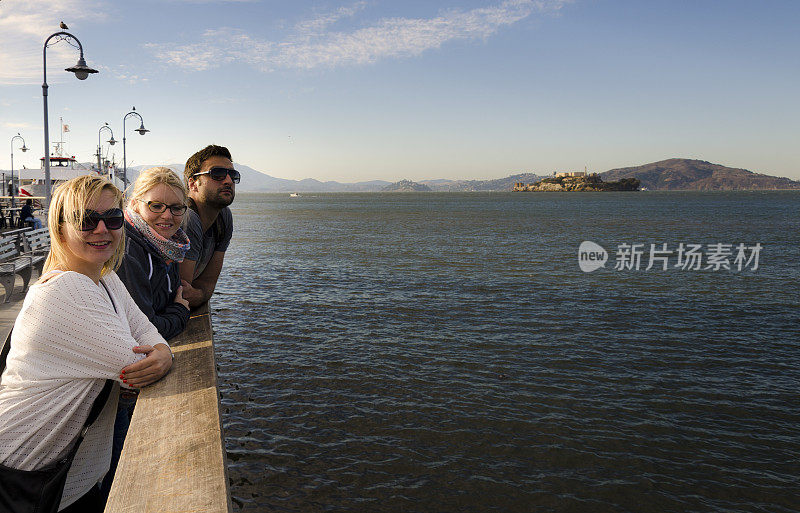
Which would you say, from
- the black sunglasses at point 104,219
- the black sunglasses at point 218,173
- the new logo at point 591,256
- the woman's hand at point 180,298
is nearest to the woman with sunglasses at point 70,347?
the black sunglasses at point 104,219

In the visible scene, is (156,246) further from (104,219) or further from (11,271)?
(11,271)

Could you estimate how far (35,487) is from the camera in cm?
232

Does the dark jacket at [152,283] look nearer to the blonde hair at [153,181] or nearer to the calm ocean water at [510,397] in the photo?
the blonde hair at [153,181]

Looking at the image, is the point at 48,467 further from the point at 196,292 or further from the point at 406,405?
the point at 406,405

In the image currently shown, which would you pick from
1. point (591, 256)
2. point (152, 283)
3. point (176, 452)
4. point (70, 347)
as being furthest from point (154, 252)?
point (591, 256)

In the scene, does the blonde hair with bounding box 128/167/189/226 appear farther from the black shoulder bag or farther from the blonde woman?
the black shoulder bag

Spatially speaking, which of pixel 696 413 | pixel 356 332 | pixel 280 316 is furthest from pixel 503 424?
pixel 280 316

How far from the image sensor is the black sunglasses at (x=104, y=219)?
2326 millimetres

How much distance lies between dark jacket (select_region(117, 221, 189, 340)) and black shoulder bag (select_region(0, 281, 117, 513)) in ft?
3.27

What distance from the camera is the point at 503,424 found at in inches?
333

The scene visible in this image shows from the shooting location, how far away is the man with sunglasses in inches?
176

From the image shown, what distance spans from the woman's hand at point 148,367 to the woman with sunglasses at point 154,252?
0.49m

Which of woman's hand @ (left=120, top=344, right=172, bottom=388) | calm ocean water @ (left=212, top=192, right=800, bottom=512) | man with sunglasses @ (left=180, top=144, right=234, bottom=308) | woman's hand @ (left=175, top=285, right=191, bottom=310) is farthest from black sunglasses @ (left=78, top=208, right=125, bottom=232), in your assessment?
calm ocean water @ (left=212, top=192, right=800, bottom=512)

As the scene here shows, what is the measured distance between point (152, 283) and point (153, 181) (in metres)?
0.67
